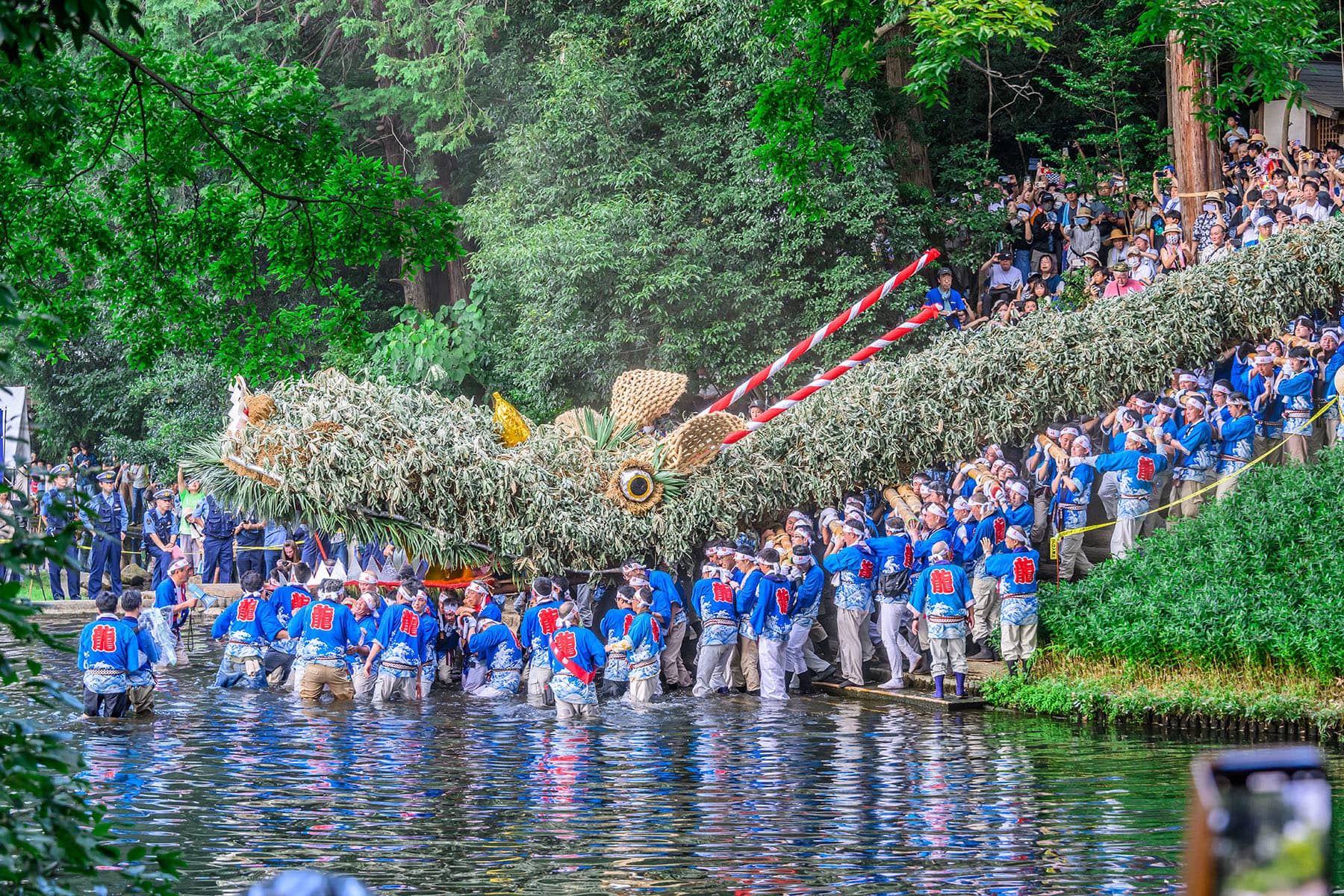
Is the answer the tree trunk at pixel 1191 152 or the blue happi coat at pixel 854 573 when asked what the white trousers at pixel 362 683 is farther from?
the tree trunk at pixel 1191 152

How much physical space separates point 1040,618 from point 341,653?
7503mm

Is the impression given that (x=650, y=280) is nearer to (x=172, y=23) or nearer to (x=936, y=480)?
(x=936, y=480)

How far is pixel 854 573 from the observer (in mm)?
15820

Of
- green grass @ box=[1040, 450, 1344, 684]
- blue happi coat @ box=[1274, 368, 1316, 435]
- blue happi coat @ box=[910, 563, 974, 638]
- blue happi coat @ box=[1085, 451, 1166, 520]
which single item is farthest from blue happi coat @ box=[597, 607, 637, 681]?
blue happi coat @ box=[1274, 368, 1316, 435]

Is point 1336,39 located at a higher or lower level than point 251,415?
higher

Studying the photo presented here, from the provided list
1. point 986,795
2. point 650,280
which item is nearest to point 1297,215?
point 650,280

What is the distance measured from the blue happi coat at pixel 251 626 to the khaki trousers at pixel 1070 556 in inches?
352

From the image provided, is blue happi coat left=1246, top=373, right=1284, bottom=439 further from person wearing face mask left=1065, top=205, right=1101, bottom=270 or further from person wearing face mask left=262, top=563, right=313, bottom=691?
person wearing face mask left=262, top=563, right=313, bottom=691

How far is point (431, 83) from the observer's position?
2602 cm

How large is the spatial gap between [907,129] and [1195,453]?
9.77 meters

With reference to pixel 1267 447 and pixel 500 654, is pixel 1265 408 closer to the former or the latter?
pixel 1267 447

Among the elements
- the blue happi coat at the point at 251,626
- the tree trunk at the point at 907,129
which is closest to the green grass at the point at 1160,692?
the blue happi coat at the point at 251,626

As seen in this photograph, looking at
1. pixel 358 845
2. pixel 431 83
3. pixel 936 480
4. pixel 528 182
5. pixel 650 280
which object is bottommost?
pixel 358 845

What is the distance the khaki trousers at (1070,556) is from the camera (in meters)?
16.4
